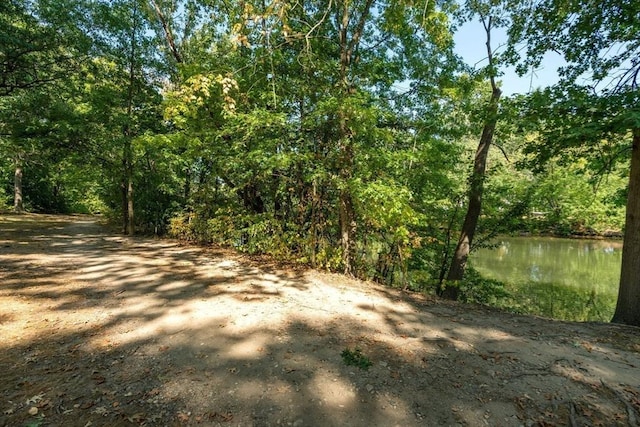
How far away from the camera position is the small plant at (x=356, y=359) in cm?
290

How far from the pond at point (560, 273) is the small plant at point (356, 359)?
330 inches

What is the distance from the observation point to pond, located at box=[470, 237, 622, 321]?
35.7ft

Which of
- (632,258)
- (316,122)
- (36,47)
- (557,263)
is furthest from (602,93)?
(557,263)

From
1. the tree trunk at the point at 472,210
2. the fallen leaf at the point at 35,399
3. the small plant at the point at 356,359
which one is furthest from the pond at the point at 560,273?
the fallen leaf at the point at 35,399

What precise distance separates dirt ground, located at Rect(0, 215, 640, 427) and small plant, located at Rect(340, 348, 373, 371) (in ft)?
0.06

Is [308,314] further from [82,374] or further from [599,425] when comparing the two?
[599,425]

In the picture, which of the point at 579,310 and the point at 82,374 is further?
the point at 579,310

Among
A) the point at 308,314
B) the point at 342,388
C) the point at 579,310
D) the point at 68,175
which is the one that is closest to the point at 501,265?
the point at 579,310

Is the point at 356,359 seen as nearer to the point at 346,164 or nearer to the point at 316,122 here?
the point at 346,164

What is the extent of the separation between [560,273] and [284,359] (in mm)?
16444

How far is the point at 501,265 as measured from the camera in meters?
15.9

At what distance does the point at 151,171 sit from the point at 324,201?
7452mm

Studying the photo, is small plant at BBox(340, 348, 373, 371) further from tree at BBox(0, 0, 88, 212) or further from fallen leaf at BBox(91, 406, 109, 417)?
tree at BBox(0, 0, 88, 212)

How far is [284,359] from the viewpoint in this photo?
9.59 ft
